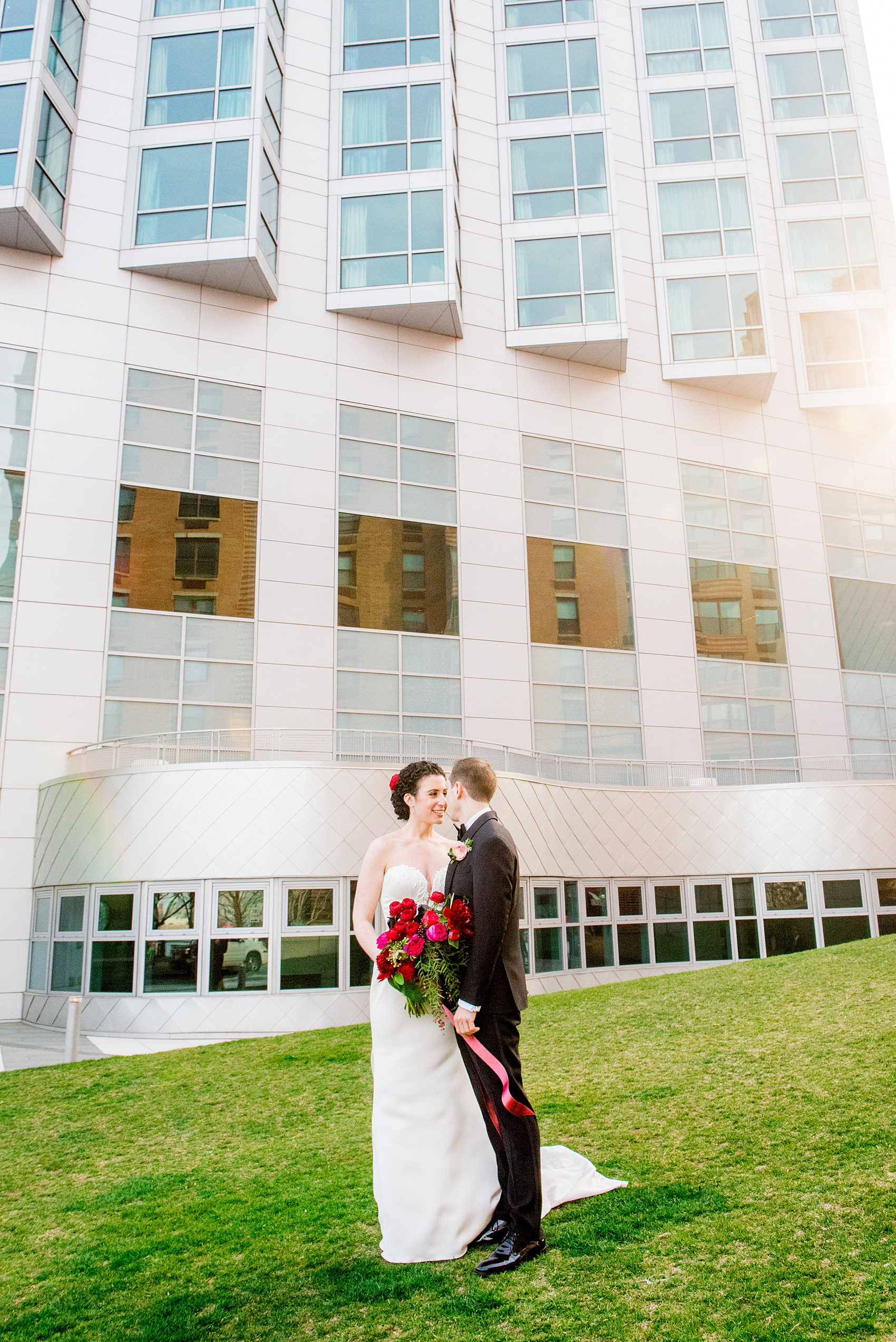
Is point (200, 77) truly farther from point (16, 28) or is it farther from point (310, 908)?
point (310, 908)

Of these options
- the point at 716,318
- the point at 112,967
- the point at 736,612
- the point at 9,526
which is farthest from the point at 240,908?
the point at 716,318

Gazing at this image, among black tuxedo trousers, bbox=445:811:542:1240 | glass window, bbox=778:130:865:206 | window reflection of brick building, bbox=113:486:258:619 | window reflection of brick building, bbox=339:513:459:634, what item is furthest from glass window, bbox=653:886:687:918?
glass window, bbox=778:130:865:206

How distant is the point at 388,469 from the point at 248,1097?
16.7 metres

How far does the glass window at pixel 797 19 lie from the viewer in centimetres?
3191

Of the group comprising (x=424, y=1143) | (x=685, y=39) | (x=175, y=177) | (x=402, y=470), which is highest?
(x=685, y=39)

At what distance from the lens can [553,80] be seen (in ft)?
92.2

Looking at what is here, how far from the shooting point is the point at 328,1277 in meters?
4.82

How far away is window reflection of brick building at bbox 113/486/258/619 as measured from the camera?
2044cm

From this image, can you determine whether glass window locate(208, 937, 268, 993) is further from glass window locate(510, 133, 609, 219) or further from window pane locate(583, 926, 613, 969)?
glass window locate(510, 133, 609, 219)

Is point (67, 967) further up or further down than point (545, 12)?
further down

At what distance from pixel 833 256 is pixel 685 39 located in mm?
8703

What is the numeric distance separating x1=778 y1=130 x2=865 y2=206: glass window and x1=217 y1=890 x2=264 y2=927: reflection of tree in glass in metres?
28.0

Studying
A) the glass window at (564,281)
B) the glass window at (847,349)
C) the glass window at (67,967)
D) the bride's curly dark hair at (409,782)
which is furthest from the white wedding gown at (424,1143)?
the glass window at (847,349)

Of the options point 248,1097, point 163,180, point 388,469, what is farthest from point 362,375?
point 248,1097
